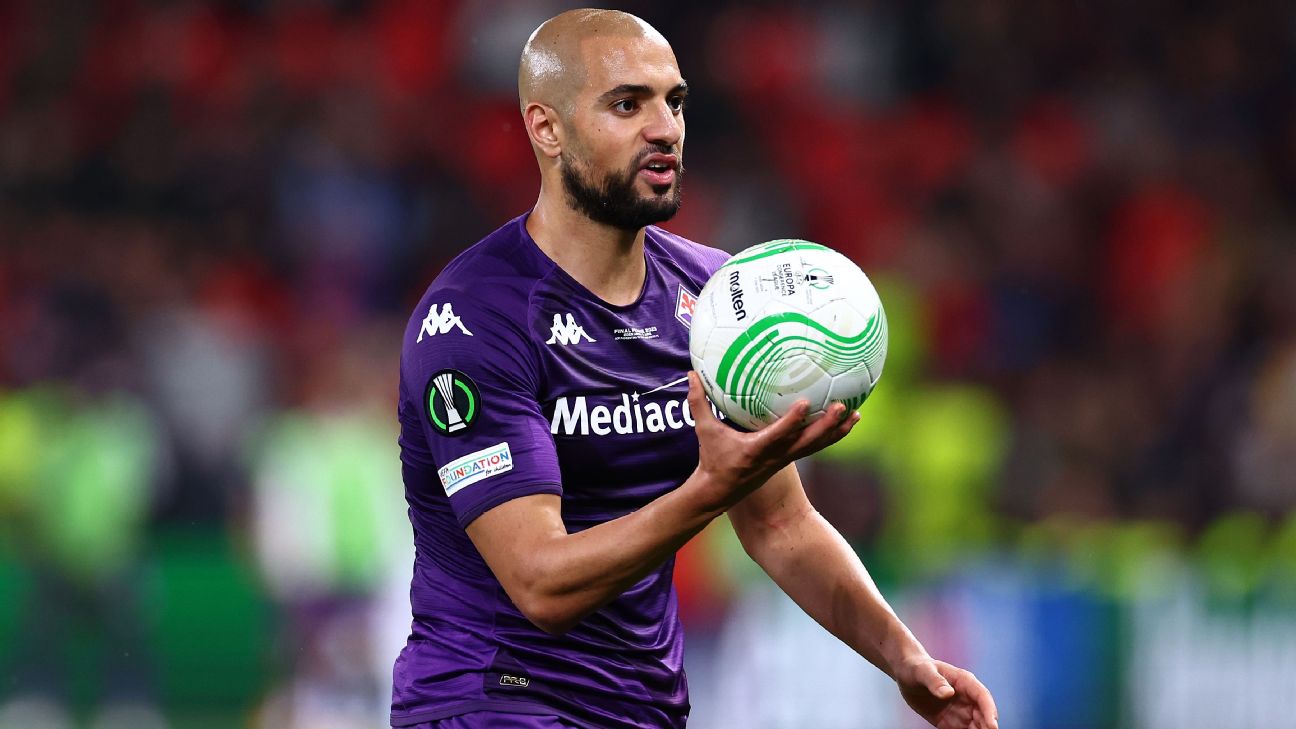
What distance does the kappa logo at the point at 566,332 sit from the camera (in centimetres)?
393

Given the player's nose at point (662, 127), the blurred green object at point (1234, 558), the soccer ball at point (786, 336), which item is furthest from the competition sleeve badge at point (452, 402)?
the blurred green object at point (1234, 558)

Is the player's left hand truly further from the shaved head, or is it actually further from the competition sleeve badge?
the shaved head

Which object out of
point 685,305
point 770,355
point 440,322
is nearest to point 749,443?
point 770,355

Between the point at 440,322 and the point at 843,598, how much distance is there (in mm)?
1172

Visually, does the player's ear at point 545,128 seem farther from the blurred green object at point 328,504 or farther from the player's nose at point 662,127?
the blurred green object at point 328,504

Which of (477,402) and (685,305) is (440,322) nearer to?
(477,402)

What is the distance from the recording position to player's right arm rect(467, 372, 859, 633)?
3.36m

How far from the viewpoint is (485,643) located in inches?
154

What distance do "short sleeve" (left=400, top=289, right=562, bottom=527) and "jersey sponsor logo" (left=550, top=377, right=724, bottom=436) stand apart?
0.08 meters

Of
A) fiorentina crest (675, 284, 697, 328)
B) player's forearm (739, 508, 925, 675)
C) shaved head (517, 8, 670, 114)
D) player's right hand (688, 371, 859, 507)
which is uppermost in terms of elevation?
shaved head (517, 8, 670, 114)

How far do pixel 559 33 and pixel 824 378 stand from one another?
1.14m

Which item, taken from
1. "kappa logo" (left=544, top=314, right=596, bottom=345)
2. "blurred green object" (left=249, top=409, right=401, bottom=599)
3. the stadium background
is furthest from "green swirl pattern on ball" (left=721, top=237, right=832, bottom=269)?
"blurred green object" (left=249, top=409, right=401, bottom=599)

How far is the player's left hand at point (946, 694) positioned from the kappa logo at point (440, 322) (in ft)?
4.11

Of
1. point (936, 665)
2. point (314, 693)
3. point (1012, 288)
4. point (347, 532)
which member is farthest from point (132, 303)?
point (936, 665)
